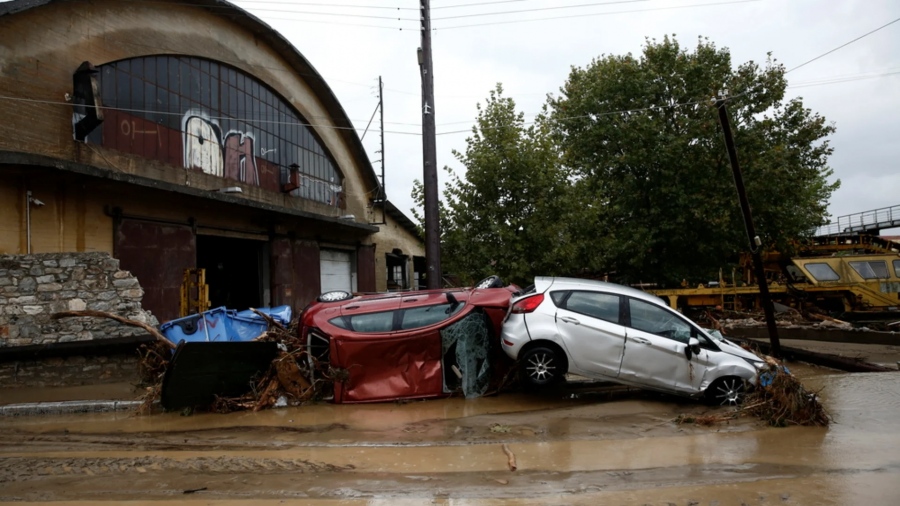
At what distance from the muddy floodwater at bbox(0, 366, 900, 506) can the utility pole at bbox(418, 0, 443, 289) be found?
408cm

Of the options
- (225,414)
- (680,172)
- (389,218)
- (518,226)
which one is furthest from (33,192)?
(680,172)

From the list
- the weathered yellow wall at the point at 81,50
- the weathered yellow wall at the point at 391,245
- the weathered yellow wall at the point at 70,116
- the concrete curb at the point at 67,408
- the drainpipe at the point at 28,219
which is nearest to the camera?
the concrete curb at the point at 67,408

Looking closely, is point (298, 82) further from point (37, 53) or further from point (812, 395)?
point (812, 395)

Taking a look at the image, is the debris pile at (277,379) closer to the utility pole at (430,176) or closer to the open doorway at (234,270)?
the utility pole at (430,176)

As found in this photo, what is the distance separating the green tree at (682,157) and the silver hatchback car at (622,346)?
543 inches

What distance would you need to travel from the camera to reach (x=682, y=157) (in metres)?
22.5

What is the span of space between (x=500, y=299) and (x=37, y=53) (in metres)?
11.2

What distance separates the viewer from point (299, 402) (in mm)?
8781

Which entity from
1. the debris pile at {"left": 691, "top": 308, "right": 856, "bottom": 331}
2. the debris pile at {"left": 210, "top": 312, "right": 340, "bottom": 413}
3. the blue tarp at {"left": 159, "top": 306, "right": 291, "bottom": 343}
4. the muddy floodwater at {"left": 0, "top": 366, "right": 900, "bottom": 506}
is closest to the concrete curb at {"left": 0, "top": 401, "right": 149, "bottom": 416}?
the muddy floodwater at {"left": 0, "top": 366, "right": 900, "bottom": 506}

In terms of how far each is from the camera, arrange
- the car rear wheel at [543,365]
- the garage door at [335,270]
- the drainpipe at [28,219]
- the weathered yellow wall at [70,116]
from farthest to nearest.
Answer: the garage door at [335,270] → the weathered yellow wall at [70,116] → the drainpipe at [28,219] → the car rear wheel at [543,365]

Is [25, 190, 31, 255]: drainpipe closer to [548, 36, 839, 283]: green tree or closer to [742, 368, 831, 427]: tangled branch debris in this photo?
[742, 368, 831, 427]: tangled branch debris

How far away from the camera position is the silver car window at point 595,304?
8336mm

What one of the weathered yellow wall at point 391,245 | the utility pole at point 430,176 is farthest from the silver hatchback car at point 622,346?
the weathered yellow wall at point 391,245

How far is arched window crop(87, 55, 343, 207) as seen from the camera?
48.6 ft
